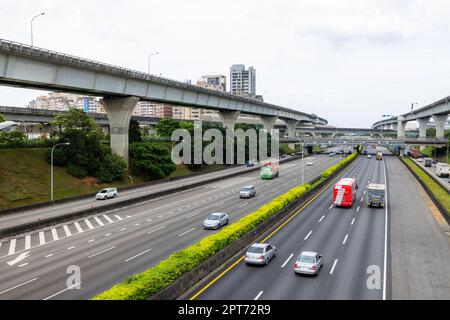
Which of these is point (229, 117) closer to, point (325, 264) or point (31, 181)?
point (31, 181)

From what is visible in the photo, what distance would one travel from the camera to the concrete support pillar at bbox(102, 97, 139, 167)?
2726 inches

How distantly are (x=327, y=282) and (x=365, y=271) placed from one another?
367 centimetres

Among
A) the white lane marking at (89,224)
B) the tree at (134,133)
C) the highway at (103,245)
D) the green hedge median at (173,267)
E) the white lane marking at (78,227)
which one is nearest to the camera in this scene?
the green hedge median at (173,267)

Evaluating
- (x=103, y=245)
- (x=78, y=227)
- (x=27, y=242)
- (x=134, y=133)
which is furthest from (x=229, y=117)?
(x=103, y=245)

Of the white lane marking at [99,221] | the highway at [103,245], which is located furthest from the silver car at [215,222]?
the white lane marking at [99,221]

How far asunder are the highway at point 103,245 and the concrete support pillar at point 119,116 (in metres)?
16.5

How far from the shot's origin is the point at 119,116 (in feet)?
228

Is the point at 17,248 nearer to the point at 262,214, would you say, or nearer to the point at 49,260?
the point at 49,260

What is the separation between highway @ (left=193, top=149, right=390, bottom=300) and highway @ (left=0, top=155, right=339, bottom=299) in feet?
22.6

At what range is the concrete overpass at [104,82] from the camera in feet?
158

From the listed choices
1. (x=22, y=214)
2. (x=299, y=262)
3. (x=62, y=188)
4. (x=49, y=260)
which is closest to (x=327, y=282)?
(x=299, y=262)

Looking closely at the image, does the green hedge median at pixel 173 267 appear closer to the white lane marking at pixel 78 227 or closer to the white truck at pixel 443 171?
the white lane marking at pixel 78 227

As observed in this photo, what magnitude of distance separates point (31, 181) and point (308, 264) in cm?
4454

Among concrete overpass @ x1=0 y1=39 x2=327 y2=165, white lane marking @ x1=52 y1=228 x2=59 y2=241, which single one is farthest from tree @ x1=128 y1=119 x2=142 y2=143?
white lane marking @ x1=52 y1=228 x2=59 y2=241
